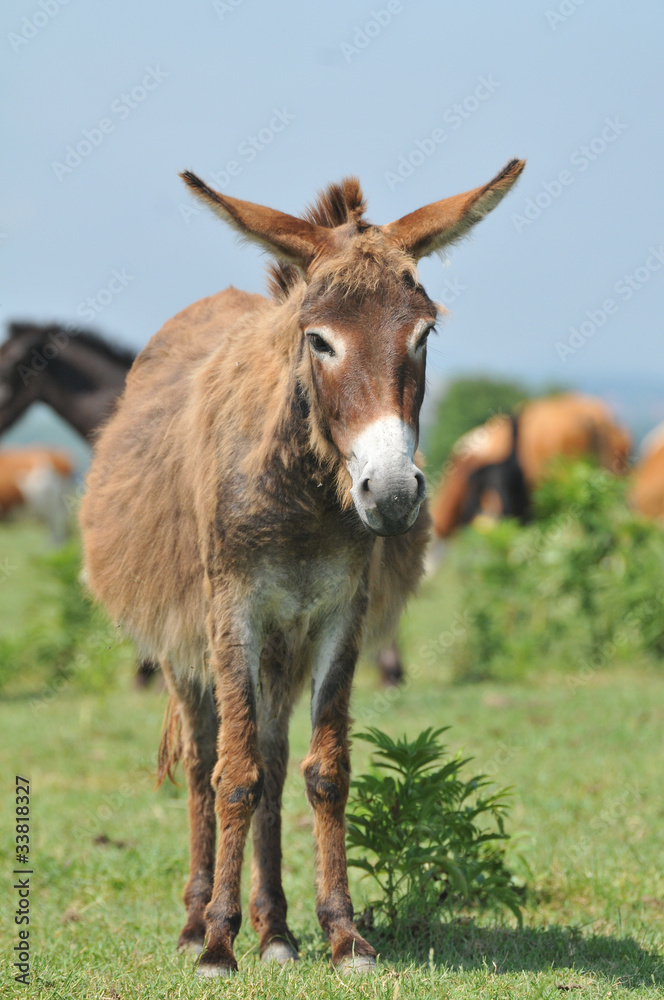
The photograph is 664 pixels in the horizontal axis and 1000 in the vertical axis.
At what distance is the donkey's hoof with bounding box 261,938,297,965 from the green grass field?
54 millimetres

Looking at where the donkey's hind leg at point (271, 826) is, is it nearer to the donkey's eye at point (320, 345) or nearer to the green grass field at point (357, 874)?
the green grass field at point (357, 874)

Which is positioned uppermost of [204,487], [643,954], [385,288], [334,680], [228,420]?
[385,288]

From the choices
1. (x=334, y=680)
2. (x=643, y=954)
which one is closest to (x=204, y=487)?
(x=334, y=680)

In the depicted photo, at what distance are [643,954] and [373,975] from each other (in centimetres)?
112

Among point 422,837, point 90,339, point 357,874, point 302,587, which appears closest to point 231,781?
point 302,587

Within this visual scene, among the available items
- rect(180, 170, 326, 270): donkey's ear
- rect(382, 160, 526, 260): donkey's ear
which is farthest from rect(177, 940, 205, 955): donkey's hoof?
rect(382, 160, 526, 260): donkey's ear

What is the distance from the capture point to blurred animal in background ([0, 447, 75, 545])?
21.8 meters

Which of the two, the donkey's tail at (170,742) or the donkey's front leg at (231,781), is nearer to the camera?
the donkey's front leg at (231,781)

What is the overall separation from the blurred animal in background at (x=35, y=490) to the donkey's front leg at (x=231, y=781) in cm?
1805

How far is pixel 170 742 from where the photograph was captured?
505 centimetres

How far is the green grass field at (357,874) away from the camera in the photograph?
3498 mm

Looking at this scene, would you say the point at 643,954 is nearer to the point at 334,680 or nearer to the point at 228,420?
the point at 334,680

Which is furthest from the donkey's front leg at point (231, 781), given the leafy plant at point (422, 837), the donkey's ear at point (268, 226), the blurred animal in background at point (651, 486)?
the blurred animal in background at point (651, 486)

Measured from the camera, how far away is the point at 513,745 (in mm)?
7434
